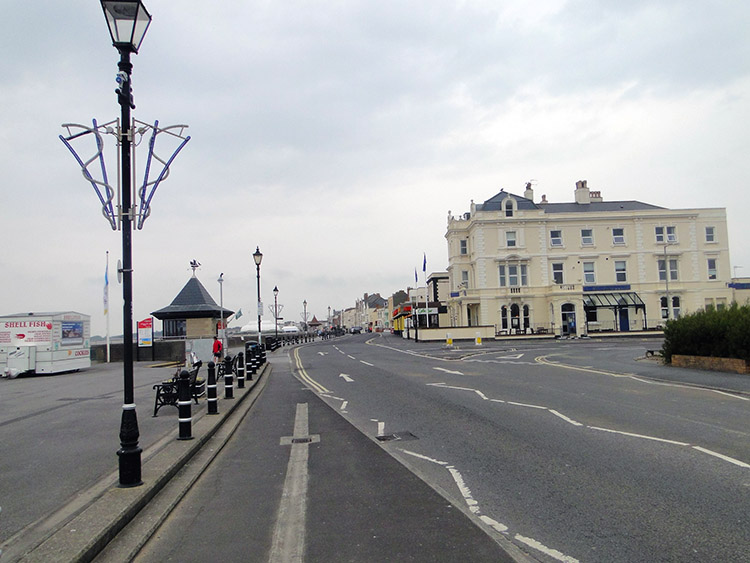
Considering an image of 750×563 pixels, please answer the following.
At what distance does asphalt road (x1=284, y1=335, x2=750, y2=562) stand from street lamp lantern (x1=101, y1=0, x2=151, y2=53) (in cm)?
649

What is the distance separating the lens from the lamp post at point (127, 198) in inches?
249

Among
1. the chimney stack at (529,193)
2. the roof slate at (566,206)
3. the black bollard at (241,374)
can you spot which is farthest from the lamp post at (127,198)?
the chimney stack at (529,193)

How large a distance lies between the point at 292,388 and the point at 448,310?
50.9 metres

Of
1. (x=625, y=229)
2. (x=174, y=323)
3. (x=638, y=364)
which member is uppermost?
(x=625, y=229)

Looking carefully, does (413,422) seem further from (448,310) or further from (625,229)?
(448,310)

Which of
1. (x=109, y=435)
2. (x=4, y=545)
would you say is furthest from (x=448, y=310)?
(x=4, y=545)

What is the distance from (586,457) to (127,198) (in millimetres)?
6998

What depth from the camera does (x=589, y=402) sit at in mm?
12680

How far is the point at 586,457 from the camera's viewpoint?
764cm

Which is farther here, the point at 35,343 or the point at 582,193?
the point at 582,193

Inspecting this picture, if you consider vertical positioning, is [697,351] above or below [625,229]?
below

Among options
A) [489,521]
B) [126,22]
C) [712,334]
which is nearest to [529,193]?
[712,334]

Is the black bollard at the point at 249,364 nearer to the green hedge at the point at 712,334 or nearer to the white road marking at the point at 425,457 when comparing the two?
the white road marking at the point at 425,457

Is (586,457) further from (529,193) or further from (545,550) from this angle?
(529,193)
